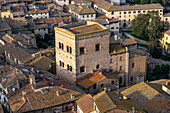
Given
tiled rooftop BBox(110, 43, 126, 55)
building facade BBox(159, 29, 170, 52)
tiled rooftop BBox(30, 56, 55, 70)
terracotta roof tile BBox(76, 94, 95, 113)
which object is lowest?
building facade BBox(159, 29, 170, 52)

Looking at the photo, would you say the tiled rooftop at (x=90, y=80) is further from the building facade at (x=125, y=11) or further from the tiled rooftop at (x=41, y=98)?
the building facade at (x=125, y=11)

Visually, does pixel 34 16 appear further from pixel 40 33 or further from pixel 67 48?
pixel 67 48

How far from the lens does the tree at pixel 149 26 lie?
99.5 m

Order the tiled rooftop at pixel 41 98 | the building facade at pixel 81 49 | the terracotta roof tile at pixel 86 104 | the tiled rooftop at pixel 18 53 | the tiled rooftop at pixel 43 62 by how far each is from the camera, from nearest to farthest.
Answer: the terracotta roof tile at pixel 86 104 → the tiled rooftop at pixel 41 98 → the building facade at pixel 81 49 → the tiled rooftop at pixel 43 62 → the tiled rooftop at pixel 18 53

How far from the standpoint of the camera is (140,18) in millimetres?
101938

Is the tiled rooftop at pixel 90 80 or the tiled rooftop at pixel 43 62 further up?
the tiled rooftop at pixel 43 62

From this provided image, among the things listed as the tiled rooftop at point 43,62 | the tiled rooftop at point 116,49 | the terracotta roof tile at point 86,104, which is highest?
the tiled rooftop at point 116,49

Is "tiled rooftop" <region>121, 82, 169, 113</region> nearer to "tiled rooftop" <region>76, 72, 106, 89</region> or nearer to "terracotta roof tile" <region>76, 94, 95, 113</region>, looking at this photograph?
"tiled rooftop" <region>76, 72, 106, 89</region>

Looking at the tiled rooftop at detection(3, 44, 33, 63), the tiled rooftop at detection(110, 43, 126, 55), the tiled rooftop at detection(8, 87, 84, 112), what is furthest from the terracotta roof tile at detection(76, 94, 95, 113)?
the tiled rooftop at detection(3, 44, 33, 63)

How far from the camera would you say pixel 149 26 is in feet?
331

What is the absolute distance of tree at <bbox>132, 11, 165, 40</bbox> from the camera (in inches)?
3916

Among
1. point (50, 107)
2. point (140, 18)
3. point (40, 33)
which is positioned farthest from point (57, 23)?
point (50, 107)

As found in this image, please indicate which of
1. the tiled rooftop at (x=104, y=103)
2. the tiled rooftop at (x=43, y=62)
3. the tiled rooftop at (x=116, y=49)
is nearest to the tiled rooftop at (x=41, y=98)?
the tiled rooftop at (x=104, y=103)

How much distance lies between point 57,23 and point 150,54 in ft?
112
